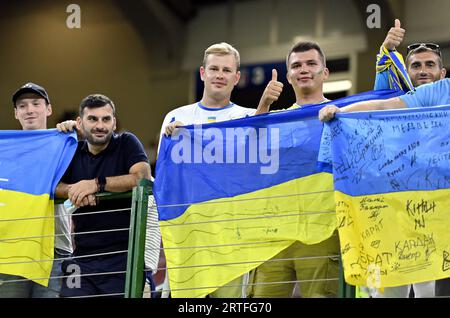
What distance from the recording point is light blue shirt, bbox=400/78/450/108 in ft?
20.6

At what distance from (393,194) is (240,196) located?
112cm

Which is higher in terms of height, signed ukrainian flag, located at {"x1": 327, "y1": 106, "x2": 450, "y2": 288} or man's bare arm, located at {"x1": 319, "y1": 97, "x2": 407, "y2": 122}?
man's bare arm, located at {"x1": 319, "y1": 97, "x2": 407, "y2": 122}

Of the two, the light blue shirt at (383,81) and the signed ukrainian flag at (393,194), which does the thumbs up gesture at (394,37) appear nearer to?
the light blue shirt at (383,81)

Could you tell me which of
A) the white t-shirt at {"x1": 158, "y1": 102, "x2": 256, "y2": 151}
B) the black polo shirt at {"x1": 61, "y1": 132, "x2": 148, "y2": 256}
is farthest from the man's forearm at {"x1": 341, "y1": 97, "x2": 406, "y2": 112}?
the black polo shirt at {"x1": 61, "y1": 132, "x2": 148, "y2": 256}

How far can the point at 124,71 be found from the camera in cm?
1582

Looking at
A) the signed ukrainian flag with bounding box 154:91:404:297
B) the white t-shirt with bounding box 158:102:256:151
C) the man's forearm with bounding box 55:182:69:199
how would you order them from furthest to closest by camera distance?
the white t-shirt with bounding box 158:102:256:151 → the man's forearm with bounding box 55:182:69:199 → the signed ukrainian flag with bounding box 154:91:404:297

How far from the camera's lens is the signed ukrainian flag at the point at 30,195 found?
23.0ft

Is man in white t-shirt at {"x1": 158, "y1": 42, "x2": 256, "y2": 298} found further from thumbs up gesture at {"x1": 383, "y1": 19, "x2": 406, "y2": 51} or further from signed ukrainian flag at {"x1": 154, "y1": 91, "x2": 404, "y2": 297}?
thumbs up gesture at {"x1": 383, "y1": 19, "x2": 406, "y2": 51}

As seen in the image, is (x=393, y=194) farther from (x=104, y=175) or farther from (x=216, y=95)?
(x=104, y=175)

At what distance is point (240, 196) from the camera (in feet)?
22.0

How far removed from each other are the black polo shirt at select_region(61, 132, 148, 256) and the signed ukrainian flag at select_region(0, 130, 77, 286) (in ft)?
0.30

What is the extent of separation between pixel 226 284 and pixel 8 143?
1.99 meters
